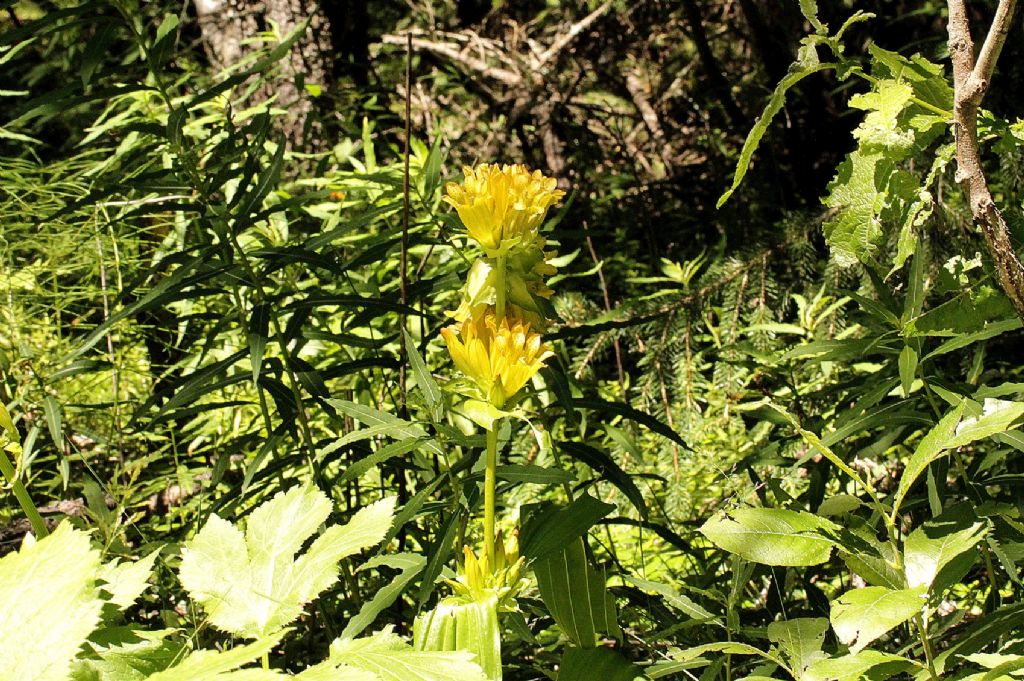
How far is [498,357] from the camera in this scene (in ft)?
2.61

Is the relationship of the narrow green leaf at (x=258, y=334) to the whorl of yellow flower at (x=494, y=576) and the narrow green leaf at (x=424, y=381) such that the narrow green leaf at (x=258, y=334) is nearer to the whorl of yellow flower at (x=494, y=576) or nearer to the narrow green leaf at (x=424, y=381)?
the narrow green leaf at (x=424, y=381)

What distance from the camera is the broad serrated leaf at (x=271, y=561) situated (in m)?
0.70

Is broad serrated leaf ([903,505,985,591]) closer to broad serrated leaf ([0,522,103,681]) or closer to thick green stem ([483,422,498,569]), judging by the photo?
thick green stem ([483,422,498,569])

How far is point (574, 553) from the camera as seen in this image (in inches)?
36.8

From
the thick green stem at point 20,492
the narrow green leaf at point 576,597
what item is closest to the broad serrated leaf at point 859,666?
the narrow green leaf at point 576,597

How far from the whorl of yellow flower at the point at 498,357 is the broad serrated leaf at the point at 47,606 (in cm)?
34

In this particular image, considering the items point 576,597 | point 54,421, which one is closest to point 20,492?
point 576,597

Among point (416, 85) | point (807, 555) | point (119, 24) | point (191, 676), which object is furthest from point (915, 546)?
point (416, 85)

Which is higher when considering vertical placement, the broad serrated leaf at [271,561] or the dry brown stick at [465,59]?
the dry brown stick at [465,59]

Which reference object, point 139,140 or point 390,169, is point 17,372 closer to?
point 139,140

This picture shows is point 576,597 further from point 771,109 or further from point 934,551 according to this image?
point 771,109

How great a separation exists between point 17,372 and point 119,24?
729 mm

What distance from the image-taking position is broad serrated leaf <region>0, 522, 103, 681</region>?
565 millimetres

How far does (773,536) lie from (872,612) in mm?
114
